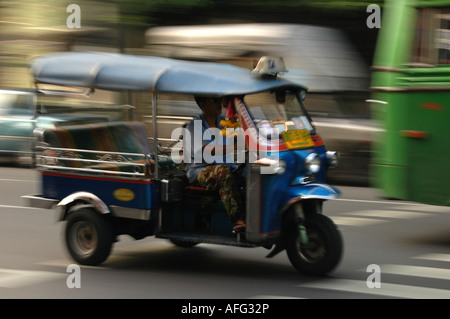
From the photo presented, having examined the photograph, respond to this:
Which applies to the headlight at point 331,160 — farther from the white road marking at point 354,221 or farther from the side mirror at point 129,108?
the white road marking at point 354,221

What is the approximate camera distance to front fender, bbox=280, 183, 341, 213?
7281 mm

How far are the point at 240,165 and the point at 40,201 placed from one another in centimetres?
210

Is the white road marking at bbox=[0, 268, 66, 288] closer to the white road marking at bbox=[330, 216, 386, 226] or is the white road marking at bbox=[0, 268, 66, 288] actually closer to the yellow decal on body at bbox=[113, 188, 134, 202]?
the yellow decal on body at bbox=[113, 188, 134, 202]

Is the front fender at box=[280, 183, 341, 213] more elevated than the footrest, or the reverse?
the front fender at box=[280, 183, 341, 213]

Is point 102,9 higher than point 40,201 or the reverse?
higher

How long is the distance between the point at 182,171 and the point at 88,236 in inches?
42.9

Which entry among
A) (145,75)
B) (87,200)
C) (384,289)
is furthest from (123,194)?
(384,289)

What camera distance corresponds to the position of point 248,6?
2122 cm

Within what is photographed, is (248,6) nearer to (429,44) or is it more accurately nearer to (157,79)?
(429,44)

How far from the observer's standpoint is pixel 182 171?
8172 millimetres

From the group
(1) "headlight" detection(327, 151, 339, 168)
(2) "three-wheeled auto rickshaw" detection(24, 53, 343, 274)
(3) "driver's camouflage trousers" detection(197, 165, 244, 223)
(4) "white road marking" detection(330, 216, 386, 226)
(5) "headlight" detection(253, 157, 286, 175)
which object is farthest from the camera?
(4) "white road marking" detection(330, 216, 386, 226)

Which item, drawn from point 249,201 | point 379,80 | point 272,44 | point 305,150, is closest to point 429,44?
point 379,80

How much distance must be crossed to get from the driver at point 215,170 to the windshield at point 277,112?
1.10 ft

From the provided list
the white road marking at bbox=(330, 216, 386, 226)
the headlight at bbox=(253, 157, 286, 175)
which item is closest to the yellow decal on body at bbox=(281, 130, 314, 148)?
the headlight at bbox=(253, 157, 286, 175)
